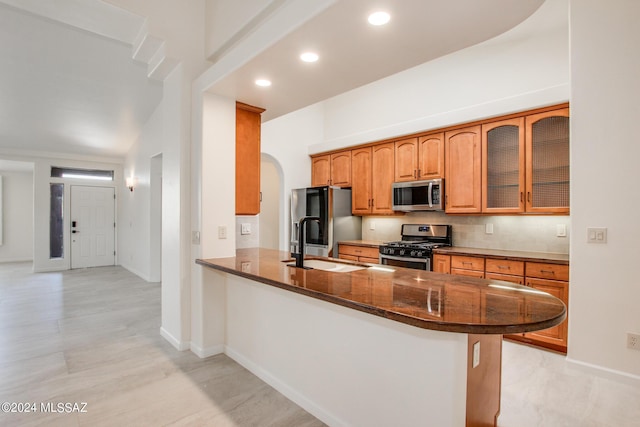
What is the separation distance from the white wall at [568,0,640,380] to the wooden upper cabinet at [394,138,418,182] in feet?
6.20

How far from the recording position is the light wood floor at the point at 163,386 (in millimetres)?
1985

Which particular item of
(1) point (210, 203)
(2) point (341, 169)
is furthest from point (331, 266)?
(2) point (341, 169)

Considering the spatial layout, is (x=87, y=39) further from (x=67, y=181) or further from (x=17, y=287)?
(x=67, y=181)

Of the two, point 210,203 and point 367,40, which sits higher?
point 367,40

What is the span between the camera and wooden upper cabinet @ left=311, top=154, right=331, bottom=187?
5.54 meters

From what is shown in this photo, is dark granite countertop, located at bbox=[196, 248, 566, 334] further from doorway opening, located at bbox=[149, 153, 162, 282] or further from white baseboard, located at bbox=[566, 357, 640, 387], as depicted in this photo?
doorway opening, located at bbox=[149, 153, 162, 282]

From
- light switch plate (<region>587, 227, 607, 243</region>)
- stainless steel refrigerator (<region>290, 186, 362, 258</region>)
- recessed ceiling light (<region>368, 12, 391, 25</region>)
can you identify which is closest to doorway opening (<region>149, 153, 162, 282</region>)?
stainless steel refrigerator (<region>290, 186, 362, 258</region>)

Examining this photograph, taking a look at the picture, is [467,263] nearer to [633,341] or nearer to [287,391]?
[633,341]

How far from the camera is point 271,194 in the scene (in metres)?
7.39

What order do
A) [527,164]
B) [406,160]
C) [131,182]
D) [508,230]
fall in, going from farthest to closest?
[131,182] → [406,160] → [508,230] → [527,164]

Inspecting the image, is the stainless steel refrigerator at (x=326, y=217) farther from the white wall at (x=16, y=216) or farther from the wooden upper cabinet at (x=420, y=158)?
the white wall at (x=16, y=216)

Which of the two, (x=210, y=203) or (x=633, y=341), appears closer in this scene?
(x=633, y=341)

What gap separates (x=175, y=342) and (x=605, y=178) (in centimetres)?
392

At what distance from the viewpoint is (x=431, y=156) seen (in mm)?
4137
